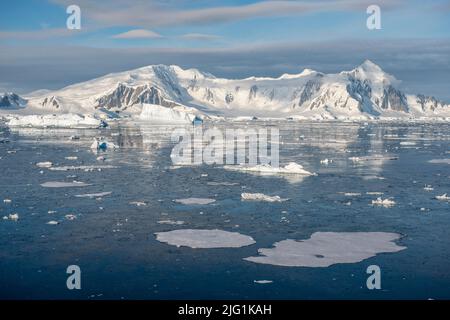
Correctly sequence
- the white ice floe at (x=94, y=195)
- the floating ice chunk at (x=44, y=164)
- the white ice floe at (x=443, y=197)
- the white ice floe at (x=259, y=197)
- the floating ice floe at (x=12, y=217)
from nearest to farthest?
the floating ice floe at (x=12, y=217) < the white ice floe at (x=259, y=197) < the white ice floe at (x=443, y=197) < the white ice floe at (x=94, y=195) < the floating ice chunk at (x=44, y=164)

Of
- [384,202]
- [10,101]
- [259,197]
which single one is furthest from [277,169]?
[10,101]

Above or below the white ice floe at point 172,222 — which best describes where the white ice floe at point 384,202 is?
above

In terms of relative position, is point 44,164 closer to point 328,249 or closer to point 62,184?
point 62,184

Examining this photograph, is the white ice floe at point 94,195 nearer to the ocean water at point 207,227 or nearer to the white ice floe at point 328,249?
the ocean water at point 207,227

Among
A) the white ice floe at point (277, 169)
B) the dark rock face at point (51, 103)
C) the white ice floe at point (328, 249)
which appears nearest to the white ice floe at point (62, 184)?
the white ice floe at point (277, 169)

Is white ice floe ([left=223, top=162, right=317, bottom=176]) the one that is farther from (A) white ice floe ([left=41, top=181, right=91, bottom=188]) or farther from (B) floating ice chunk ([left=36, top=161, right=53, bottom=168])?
(B) floating ice chunk ([left=36, top=161, right=53, bottom=168])
